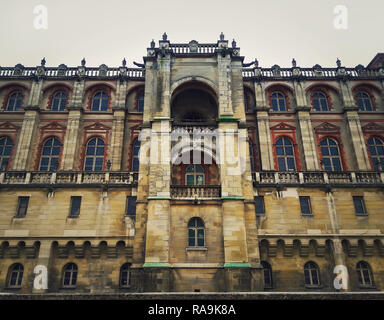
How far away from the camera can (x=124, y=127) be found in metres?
26.0

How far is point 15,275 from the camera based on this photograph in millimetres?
20000

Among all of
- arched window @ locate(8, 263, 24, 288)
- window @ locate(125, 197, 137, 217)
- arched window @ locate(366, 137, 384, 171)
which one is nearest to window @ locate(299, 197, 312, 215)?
arched window @ locate(366, 137, 384, 171)

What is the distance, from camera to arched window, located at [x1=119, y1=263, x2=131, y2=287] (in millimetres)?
19902

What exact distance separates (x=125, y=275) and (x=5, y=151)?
15.9m

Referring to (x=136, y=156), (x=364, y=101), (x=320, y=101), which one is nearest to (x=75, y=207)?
(x=136, y=156)

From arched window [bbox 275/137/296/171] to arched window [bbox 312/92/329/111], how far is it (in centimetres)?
496

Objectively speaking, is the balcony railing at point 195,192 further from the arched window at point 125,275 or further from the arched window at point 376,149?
the arched window at point 376,149

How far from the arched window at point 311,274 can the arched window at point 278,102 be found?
46.7ft

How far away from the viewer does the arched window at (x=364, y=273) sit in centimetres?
1980

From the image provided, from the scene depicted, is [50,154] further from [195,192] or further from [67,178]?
[195,192]

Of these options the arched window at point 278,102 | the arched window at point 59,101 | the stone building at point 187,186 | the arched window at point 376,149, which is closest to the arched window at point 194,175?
the stone building at point 187,186

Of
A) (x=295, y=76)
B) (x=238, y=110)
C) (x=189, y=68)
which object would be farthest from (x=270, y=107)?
(x=189, y=68)

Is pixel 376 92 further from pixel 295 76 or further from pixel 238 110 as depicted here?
pixel 238 110

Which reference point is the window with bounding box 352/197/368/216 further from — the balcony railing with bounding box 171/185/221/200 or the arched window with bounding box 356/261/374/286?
the balcony railing with bounding box 171/185/221/200
